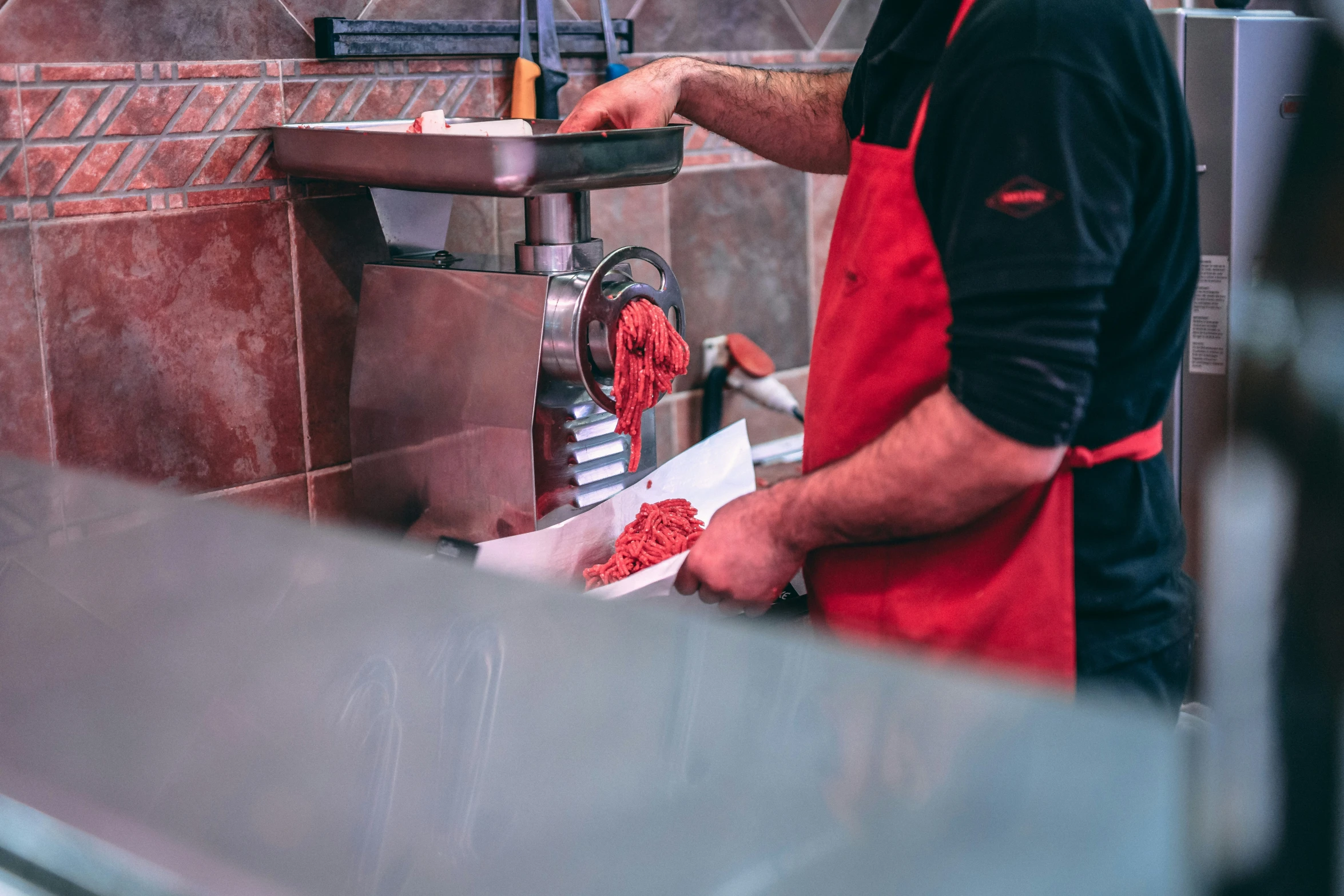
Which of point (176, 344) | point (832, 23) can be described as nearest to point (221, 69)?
point (176, 344)

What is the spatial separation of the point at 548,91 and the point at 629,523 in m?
0.83

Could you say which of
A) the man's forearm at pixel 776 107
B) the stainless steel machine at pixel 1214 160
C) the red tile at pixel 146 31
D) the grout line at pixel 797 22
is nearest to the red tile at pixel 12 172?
the red tile at pixel 146 31

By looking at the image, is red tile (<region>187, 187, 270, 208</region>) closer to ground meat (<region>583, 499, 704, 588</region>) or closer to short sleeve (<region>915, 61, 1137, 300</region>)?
ground meat (<region>583, 499, 704, 588</region>)

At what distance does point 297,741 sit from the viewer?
1.32ft

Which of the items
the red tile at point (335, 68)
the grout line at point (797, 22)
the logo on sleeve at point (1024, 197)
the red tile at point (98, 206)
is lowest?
the red tile at point (98, 206)

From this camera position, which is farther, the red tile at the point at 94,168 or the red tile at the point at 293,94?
the red tile at the point at 293,94

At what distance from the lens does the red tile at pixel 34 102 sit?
144 cm

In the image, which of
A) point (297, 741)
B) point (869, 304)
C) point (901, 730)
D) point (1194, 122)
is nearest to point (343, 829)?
point (297, 741)

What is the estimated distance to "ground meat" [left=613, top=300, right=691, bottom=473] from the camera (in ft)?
4.69

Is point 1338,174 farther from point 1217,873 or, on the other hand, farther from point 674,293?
point 674,293

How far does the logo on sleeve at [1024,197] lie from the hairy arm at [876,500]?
152 millimetres

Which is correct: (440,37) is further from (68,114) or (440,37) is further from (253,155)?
(68,114)

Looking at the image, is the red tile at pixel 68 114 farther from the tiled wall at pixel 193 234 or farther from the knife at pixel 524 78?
the knife at pixel 524 78

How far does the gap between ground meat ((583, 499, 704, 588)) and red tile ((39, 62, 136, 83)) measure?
88 cm
